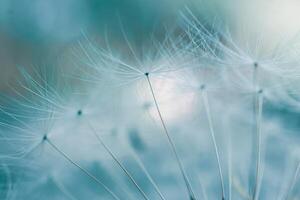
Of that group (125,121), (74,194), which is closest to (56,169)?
(74,194)

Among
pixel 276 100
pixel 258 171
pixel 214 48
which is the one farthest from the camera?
pixel 276 100

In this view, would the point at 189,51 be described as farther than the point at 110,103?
No

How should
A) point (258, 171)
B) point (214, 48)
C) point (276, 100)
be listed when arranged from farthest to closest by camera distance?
1. point (276, 100)
2. point (258, 171)
3. point (214, 48)

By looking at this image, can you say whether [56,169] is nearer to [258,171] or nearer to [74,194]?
[74,194]

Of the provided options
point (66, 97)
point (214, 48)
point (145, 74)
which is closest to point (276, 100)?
point (214, 48)

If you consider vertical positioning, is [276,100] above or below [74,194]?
above

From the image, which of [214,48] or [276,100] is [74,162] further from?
[276,100]

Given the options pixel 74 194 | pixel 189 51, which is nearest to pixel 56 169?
pixel 74 194

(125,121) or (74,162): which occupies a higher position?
(125,121)

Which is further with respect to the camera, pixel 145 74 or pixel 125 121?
pixel 125 121
